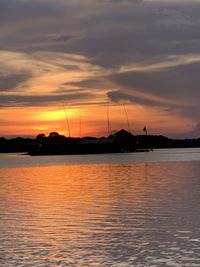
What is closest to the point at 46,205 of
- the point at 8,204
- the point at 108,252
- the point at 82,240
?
the point at 8,204

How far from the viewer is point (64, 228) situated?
1271 inches

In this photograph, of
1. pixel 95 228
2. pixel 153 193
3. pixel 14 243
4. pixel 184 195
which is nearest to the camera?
pixel 14 243

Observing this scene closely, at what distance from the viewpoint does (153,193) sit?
5569cm

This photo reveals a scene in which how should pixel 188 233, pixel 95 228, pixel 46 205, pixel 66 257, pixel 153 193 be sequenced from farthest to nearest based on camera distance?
pixel 153 193
pixel 46 205
pixel 95 228
pixel 188 233
pixel 66 257

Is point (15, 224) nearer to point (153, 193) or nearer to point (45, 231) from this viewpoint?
point (45, 231)

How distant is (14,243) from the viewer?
2764 centimetres

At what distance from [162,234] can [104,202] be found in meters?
18.2

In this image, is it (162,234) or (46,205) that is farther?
(46,205)

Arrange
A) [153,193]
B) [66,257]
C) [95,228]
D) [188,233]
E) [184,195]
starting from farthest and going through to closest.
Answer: [153,193], [184,195], [95,228], [188,233], [66,257]

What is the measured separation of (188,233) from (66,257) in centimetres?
810

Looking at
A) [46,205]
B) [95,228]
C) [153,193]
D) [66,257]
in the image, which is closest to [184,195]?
[153,193]

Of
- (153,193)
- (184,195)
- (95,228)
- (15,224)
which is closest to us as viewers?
(95,228)

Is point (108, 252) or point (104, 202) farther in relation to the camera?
point (104, 202)

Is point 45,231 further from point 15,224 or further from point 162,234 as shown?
point 162,234
